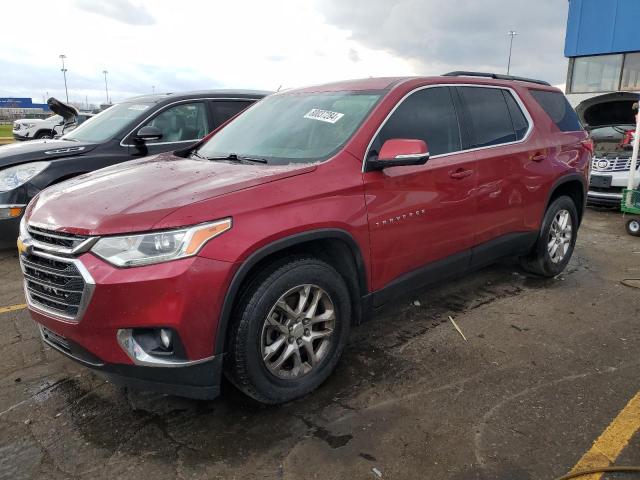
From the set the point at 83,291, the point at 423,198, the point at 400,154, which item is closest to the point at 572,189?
the point at 423,198

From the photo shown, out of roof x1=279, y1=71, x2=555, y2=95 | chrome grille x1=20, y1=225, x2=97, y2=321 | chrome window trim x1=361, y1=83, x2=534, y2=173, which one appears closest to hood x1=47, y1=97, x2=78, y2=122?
roof x1=279, y1=71, x2=555, y2=95

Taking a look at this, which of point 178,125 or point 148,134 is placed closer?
point 148,134

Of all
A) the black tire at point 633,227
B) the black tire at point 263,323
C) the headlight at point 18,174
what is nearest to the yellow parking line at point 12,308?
the headlight at point 18,174

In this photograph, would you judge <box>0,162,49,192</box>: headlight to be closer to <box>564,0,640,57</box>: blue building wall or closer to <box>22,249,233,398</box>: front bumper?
<box>22,249,233,398</box>: front bumper

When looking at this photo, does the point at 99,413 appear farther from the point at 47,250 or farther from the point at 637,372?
the point at 637,372

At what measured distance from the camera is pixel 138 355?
2271 mm

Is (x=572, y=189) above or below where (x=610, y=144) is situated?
below

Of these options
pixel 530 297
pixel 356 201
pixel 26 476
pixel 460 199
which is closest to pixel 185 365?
pixel 26 476

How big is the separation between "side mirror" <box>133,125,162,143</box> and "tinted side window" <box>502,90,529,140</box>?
3.49m

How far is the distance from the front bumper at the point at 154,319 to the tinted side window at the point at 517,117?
300 centimetres

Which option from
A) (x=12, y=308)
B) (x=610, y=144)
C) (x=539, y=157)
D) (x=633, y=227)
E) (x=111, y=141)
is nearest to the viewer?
(x=12, y=308)

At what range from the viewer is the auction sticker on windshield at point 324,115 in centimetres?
323

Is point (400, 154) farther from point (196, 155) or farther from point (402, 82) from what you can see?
point (196, 155)

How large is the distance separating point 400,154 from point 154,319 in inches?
63.6
